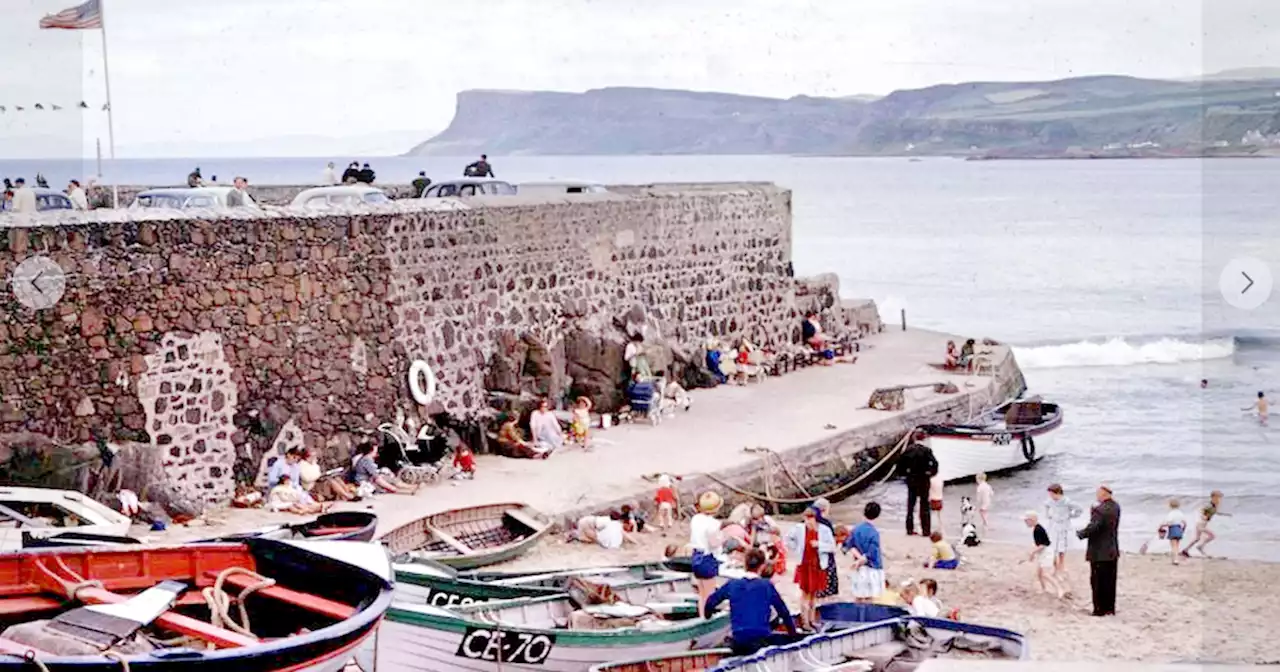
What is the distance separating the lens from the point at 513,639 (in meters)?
13.4

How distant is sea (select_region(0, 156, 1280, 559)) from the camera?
91.0ft

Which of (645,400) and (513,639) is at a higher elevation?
(645,400)

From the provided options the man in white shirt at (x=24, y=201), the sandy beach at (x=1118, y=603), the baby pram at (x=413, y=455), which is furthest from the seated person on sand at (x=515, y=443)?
the man in white shirt at (x=24, y=201)

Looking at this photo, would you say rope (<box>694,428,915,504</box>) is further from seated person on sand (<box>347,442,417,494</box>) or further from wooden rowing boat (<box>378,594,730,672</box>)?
wooden rowing boat (<box>378,594,730,672</box>)


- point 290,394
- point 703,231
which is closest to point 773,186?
point 703,231

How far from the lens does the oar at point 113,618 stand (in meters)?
10.7

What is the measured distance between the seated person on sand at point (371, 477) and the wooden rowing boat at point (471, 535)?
1726mm

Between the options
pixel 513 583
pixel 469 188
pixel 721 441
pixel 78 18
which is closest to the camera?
pixel 513 583

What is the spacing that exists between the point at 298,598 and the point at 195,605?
70 cm

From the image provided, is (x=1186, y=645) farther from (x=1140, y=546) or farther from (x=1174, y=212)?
(x=1174, y=212)

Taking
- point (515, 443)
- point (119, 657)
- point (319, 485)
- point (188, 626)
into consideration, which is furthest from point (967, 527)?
point (119, 657)

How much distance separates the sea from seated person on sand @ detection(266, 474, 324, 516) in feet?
23.7

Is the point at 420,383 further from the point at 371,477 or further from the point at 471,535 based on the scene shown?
the point at 471,535

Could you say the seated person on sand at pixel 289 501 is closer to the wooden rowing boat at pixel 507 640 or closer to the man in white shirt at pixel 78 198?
the wooden rowing boat at pixel 507 640
